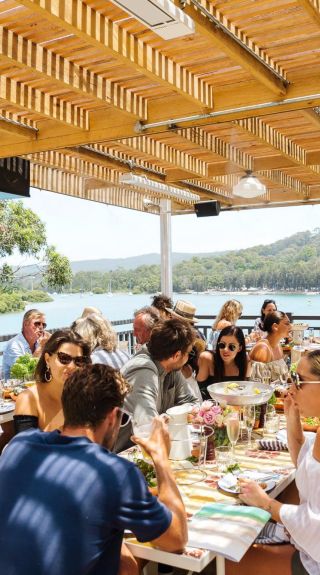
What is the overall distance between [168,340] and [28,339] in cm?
261

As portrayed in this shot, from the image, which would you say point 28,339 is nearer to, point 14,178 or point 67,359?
point 67,359

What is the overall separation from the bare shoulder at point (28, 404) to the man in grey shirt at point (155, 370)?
1.64 feet

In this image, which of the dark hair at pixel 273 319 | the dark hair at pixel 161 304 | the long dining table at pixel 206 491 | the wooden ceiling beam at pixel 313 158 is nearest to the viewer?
the long dining table at pixel 206 491

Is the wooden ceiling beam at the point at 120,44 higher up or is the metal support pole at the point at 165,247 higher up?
the wooden ceiling beam at the point at 120,44

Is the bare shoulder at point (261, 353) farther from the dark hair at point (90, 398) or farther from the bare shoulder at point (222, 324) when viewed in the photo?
the dark hair at point (90, 398)

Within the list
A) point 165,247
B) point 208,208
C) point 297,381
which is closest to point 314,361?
point 297,381

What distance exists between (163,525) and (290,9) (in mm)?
3367

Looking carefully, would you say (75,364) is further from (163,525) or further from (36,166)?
(36,166)

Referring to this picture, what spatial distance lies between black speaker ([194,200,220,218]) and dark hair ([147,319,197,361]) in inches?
301

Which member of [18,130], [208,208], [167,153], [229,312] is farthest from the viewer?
[208,208]

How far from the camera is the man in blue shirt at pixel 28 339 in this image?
5090mm

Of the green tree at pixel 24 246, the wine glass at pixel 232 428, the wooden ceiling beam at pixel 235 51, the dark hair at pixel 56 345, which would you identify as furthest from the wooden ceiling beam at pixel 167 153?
the green tree at pixel 24 246

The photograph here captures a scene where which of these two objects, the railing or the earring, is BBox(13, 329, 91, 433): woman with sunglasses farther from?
the railing

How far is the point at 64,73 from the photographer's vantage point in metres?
4.23
